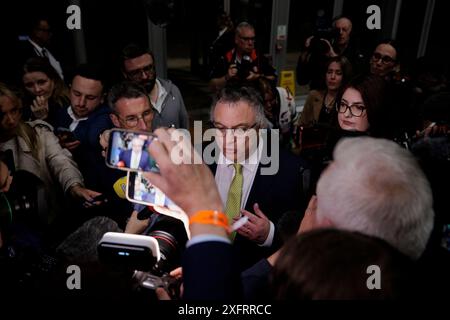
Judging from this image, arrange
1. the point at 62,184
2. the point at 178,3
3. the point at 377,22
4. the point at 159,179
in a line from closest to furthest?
1. the point at 159,179
2. the point at 62,184
3. the point at 178,3
4. the point at 377,22

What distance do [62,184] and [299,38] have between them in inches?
401

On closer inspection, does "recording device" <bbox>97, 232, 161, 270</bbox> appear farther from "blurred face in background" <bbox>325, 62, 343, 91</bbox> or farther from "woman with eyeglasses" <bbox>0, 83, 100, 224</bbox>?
"blurred face in background" <bbox>325, 62, 343, 91</bbox>

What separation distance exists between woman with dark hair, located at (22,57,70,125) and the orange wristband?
2.12m

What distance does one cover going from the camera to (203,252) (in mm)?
736

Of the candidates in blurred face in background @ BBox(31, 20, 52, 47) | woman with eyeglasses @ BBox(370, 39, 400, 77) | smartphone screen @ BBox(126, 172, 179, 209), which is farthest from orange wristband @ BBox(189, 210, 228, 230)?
blurred face in background @ BBox(31, 20, 52, 47)

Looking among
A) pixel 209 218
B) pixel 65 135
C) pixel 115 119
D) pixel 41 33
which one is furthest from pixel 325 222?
pixel 41 33

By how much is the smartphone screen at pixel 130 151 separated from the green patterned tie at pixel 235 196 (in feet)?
2.03

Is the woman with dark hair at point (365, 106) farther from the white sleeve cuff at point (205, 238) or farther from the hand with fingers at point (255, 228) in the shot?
the white sleeve cuff at point (205, 238)

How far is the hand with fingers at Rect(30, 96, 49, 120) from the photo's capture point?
247cm

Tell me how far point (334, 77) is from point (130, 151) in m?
2.08

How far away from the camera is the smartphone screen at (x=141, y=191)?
112 centimetres

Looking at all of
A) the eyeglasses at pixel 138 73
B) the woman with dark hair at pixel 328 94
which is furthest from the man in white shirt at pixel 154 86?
the woman with dark hair at pixel 328 94

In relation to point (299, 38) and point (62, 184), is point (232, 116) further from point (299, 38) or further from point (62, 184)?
point (299, 38)

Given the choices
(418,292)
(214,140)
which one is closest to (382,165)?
(418,292)
